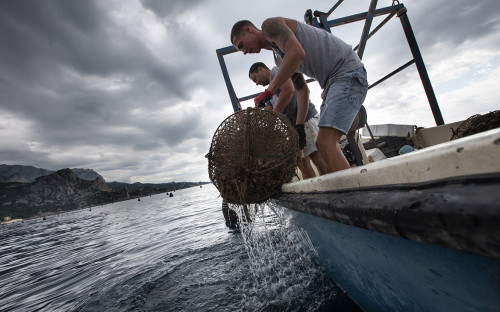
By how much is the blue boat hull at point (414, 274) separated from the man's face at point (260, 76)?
9.52 ft

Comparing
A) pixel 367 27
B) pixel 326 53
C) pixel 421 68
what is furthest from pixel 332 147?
pixel 421 68

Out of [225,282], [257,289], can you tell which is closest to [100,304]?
[225,282]

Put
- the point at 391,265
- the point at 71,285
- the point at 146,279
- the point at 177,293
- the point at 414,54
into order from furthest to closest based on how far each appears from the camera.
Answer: the point at 414,54, the point at 71,285, the point at 146,279, the point at 177,293, the point at 391,265

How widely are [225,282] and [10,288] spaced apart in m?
5.37

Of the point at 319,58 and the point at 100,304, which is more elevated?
the point at 319,58

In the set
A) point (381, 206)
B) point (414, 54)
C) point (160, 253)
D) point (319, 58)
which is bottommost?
point (160, 253)

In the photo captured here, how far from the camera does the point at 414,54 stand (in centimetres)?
474

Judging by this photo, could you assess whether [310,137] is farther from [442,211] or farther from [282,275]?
[442,211]

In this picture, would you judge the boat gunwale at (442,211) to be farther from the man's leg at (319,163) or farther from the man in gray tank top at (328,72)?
the man's leg at (319,163)

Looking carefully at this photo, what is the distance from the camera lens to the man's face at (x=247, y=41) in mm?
2387

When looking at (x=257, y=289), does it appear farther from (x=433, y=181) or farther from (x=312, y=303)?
(x=433, y=181)

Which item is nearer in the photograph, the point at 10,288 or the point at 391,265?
the point at 391,265

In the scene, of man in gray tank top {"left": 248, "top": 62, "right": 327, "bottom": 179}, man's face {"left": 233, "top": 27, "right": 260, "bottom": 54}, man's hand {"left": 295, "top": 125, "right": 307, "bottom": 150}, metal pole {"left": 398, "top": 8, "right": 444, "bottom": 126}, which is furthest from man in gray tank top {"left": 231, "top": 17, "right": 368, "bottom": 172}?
metal pole {"left": 398, "top": 8, "right": 444, "bottom": 126}

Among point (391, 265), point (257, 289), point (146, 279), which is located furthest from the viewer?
point (146, 279)
